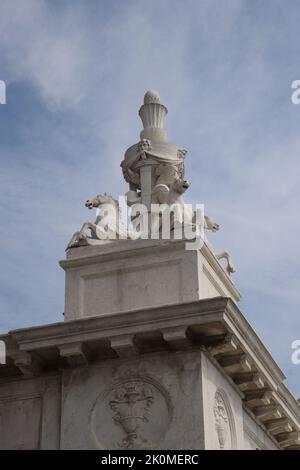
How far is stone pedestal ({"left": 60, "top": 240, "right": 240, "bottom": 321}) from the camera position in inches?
802

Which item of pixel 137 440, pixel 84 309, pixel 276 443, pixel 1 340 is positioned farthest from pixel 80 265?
pixel 276 443

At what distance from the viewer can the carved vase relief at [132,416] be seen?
18812 millimetres

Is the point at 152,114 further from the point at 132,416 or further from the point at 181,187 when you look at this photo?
the point at 132,416

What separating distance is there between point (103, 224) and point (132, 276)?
1.58 meters

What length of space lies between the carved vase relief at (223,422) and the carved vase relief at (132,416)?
101 cm

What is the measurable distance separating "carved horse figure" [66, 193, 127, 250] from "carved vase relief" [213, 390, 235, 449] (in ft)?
12.2

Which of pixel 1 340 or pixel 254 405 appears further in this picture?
pixel 254 405

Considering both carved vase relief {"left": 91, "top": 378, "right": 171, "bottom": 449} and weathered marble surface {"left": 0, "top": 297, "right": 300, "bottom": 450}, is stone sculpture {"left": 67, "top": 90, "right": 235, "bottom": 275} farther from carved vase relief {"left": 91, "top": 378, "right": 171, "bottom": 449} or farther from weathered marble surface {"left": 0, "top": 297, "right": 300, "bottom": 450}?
carved vase relief {"left": 91, "top": 378, "right": 171, "bottom": 449}

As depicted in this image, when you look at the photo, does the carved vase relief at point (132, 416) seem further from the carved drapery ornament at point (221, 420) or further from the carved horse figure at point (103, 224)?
the carved horse figure at point (103, 224)

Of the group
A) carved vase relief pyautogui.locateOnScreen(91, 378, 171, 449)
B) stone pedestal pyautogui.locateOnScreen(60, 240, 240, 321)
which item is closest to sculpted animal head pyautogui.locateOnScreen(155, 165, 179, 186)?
stone pedestal pyautogui.locateOnScreen(60, 240, 240, 321)

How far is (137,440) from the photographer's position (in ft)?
61.6
